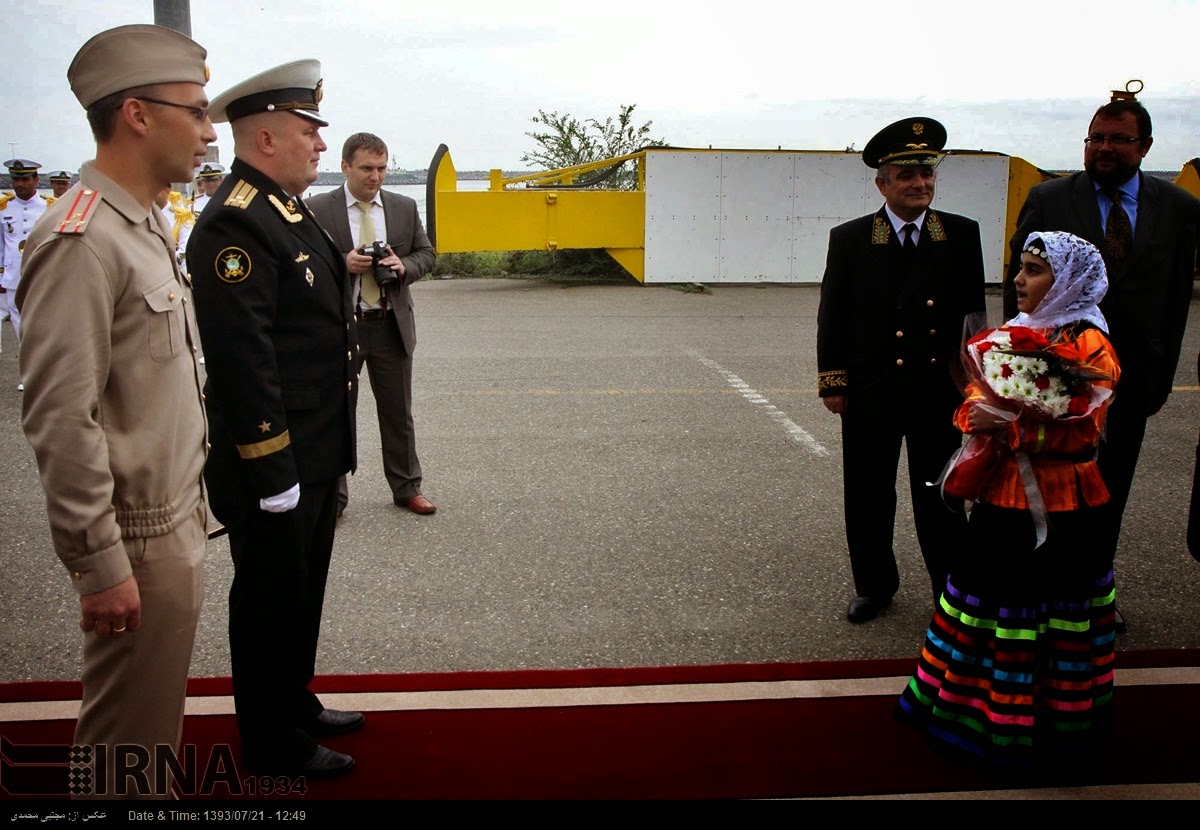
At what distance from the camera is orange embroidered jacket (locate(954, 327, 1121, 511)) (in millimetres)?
2744

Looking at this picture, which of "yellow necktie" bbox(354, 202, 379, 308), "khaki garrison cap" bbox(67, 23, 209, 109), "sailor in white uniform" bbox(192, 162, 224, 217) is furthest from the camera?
"sailor in white uniform" bbox(192, 162, 224, 217)

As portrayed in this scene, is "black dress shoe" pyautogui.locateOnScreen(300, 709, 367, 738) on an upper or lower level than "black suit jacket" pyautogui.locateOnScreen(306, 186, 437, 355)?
lower

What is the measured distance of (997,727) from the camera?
2.75m

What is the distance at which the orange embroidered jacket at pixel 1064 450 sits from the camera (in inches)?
108

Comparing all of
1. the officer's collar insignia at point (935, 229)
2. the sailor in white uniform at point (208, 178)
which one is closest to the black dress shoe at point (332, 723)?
the officer's collar insignia at point (935, 229)

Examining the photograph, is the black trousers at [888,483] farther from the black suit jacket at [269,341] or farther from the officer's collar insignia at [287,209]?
the officer's collar insignia at [287,209]

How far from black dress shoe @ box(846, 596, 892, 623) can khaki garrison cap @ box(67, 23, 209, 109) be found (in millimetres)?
3020

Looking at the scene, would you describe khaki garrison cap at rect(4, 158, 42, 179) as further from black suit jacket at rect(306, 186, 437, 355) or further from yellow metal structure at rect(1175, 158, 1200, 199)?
yellow metal structure at rect(1175, 158, 1200, 199)

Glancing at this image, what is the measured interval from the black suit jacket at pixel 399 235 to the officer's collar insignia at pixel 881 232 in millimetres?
2344

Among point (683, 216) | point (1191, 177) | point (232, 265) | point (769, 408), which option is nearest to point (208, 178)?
point (769, 408)

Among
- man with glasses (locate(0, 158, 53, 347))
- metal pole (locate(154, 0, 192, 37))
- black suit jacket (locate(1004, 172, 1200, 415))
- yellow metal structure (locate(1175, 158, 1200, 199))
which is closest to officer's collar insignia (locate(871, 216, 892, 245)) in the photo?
black suit jacket (locate(1004, 172, 1200, 415))

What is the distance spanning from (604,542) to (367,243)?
194 centimetres

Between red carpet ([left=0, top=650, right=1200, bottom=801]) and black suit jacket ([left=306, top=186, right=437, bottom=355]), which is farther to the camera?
black suit jacket ([left=306, top=186, right=437, bottom=355])

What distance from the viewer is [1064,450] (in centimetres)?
276
